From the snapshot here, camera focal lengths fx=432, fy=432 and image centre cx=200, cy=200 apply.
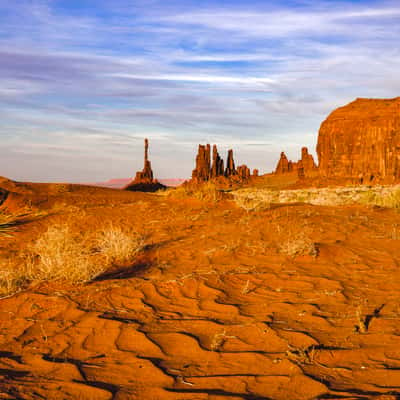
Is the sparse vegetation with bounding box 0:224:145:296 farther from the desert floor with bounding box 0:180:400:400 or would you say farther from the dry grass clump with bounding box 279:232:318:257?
the dry grass clump with bounding box 279:232:318:257

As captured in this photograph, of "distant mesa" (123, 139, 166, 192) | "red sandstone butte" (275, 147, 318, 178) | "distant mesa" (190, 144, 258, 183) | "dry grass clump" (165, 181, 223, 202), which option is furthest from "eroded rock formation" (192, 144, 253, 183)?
"dry grass clump" (165, 181, 223, 202)

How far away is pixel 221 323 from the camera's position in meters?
4.58

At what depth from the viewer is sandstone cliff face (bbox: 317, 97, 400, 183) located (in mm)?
68812

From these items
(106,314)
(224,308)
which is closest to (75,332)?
(106,314)

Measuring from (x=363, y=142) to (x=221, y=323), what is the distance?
7471cm

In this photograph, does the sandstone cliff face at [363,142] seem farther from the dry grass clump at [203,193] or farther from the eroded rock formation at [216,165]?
the dry grass clump at [203,193]

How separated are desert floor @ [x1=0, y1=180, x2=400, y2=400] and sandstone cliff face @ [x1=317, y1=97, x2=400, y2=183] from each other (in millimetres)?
62736

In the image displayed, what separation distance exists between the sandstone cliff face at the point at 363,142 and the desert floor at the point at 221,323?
6274cm

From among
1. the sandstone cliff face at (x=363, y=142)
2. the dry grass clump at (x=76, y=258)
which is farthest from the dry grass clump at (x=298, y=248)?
the sandstone cliff face at (x=363, y=142)

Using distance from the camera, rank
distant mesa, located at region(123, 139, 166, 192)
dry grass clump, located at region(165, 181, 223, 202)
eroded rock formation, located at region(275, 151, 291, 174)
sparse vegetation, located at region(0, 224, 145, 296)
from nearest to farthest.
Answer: sparse vegetation, located at region(0, 224, 145, 296) → dry grass clump, located at region(165, 181, 223, 202) → distant mesa, located at region(123, 139, 166, 192) → eroded rock formation, located at region(275, 151, 291, 174)

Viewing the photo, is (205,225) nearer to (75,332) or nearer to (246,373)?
(75,332)

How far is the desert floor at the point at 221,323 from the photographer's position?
3.26 m

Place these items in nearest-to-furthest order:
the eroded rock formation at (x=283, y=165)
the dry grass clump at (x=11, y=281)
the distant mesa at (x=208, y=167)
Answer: the dry grass clump at (x=11, y=281) → the distant mesa at (x=208, y=167) → the eroded rock formation at (x=283, y=165)

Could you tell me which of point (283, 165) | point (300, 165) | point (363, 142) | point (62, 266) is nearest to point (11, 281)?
point (62, 266)
